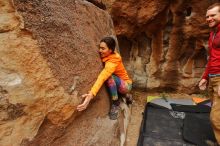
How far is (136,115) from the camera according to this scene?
326 cm

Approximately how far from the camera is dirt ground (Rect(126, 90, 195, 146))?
264cm

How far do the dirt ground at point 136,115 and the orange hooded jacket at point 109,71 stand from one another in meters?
0.71

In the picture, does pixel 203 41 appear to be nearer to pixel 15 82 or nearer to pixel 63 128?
pixel 63 128

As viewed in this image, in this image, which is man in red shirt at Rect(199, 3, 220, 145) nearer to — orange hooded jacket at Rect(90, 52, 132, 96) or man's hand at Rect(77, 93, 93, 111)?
orange hooded jacket at Rect(90, 52, 132, 96)

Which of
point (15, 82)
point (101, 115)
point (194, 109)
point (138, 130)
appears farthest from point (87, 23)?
point (194, 109)

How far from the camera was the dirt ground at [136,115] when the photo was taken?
8.65 feet

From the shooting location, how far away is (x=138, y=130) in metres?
→ 2.83

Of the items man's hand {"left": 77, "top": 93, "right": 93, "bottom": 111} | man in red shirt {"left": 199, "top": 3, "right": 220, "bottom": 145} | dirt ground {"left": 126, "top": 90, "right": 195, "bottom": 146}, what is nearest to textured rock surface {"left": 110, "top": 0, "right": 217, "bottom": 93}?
dirt ground {"left": 126, "top": 90, "right": 195, "bottom": 146}

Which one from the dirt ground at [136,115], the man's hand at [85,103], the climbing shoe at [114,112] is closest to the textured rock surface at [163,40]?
the dirt ground at [136,115]

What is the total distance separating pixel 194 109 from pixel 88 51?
6.42 feet

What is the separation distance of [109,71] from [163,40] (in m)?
2.10

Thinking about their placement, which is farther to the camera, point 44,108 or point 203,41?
point 203,41

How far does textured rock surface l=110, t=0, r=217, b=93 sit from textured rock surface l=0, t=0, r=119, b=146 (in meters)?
1.84

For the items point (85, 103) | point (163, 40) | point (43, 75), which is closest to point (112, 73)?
point (85, 103)
